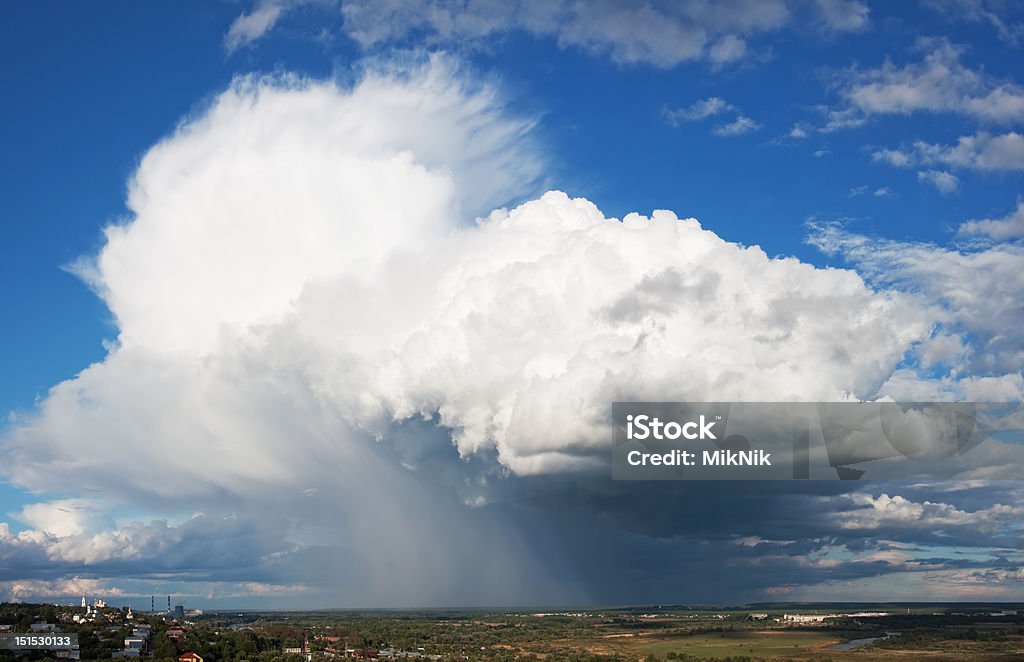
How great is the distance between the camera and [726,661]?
191 m

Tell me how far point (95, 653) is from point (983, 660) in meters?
179

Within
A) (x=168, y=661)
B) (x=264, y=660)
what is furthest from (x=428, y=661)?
(x=168, y=661)

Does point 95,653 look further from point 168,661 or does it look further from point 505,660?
point 505,660

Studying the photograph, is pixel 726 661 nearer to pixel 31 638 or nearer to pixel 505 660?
pixel 505 660

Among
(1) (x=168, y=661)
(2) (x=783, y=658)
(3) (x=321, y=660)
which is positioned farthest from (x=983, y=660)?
(1) (x=168, y=661)

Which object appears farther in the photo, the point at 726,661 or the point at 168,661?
the point at 726,661

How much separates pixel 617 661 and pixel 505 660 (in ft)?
76.4

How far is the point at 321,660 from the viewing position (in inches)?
7461

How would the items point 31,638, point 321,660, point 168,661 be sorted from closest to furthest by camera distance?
point 168,661
point 31,638
point 321,660

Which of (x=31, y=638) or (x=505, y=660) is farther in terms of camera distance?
(x=505, y=660)

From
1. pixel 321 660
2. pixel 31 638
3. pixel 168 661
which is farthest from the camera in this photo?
pixel 321 660

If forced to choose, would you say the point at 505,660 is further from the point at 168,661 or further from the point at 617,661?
the point at 168,661

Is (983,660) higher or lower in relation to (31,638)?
lower

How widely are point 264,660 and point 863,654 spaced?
125 meters
